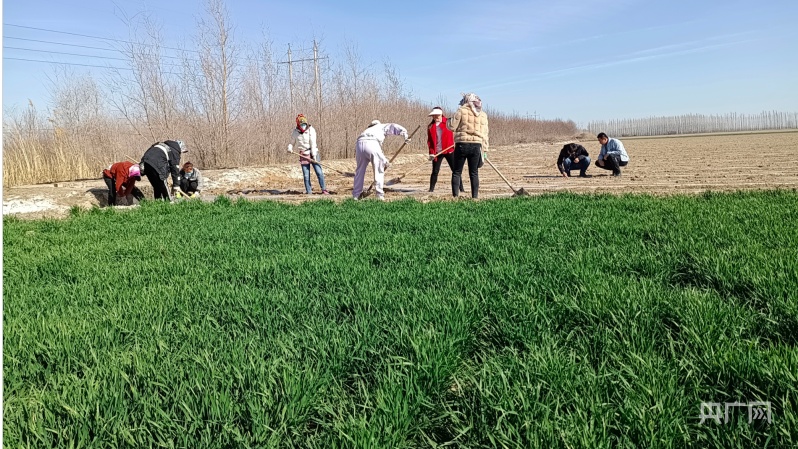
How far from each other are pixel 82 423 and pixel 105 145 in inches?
706

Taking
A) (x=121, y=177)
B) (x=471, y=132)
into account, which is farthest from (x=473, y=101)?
(x=121, y=177)

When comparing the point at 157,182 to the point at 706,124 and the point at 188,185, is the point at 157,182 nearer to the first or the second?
the point at 188,185

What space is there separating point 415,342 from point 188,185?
1169 cm

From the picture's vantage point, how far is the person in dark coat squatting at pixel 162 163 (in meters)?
10.9

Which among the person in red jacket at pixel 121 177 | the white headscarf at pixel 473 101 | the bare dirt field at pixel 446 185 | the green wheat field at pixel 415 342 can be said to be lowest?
the green wheat field at pixel 415 342

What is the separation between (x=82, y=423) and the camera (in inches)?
84.7

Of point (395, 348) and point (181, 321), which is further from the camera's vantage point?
point (181, 321)

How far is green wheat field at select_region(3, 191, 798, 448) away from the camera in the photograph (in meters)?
2.09

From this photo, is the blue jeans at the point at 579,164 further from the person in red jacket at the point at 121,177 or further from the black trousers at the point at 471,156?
the person in red jacket at the point at 121,177

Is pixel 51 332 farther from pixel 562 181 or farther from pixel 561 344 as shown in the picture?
pixel 562 181

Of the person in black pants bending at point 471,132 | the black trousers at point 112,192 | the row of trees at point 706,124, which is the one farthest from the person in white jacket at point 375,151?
the row of trees at point 706,124

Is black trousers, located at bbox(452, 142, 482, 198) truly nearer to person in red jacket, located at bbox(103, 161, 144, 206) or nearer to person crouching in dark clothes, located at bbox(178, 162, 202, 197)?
person crouching in dark clothes, located at bbox(178, 162, 202, 197)

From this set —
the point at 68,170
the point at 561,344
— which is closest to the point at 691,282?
the point at 561,344

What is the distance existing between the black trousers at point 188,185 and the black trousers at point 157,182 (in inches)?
50.3
